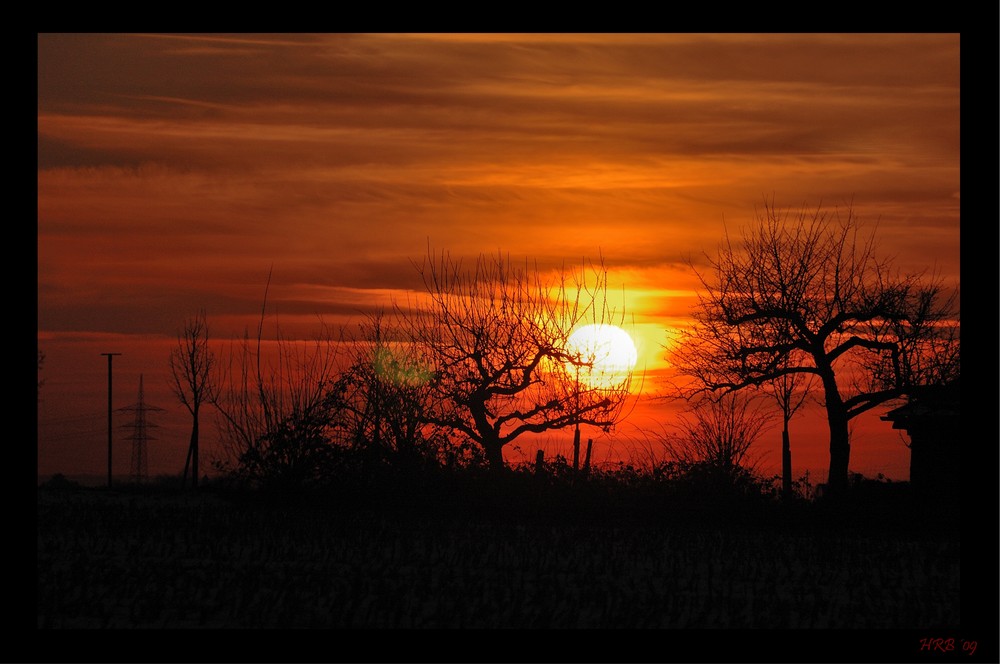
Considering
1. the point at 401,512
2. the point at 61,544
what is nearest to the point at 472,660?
the point at 61,544

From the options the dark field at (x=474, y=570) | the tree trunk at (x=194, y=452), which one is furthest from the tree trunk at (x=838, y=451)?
the tree trunk at (x=194, y=452)

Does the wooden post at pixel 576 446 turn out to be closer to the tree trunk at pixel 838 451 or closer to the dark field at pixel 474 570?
the dark field at pixel 474 570

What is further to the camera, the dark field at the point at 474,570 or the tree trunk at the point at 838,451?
the tree trunk at the point at 838,451

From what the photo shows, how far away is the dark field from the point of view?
556 inches

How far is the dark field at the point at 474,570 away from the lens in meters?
14.1

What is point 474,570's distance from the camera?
1769 centimetres

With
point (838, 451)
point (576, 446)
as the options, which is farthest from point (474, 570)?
point (838, 451)

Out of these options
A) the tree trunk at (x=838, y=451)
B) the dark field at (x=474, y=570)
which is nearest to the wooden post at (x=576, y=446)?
the dark field at (x=474, y=570)

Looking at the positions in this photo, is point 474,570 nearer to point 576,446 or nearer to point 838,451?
point 576,446

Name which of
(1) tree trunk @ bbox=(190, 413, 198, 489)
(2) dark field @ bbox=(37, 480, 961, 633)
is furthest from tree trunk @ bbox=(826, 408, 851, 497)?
(1) tree trunk @ bbox=(190, 413, 198, 489)

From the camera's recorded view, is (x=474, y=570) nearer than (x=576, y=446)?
Yes

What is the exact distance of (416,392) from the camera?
30234 mm

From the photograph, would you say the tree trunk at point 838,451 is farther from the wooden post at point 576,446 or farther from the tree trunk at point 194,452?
the tree trunk at point 194,452
